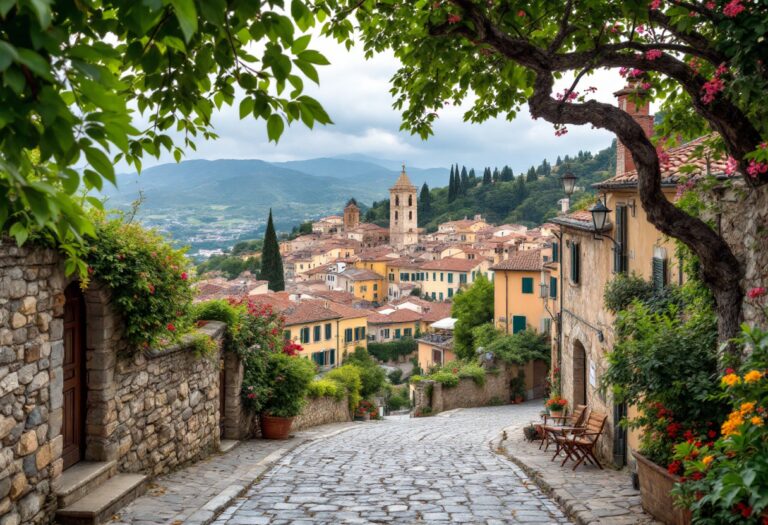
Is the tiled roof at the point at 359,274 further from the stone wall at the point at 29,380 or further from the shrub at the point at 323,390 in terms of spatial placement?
the stone wall at the point at 29,380

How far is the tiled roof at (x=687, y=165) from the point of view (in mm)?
7143

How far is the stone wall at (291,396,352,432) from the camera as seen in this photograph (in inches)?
659

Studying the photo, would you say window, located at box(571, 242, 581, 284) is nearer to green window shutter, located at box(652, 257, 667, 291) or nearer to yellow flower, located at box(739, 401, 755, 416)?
green window shutter, located at box(652, 257, 667, 291)

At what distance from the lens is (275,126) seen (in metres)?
3.18

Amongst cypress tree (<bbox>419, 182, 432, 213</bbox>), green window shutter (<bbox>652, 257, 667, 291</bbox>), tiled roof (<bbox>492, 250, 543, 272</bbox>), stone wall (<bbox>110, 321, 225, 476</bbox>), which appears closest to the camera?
stone wall (<bbox>110, 321, 225, 476</bbox>)

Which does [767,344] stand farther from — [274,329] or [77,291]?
[274,329]

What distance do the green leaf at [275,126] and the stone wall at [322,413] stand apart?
12790 mm

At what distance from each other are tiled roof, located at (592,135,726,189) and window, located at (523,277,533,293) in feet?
86.9

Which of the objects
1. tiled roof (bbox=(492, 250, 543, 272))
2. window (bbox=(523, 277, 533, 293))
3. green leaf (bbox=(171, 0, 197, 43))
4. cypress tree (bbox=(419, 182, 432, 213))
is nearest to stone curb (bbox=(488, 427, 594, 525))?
green leaf (bbox=(171, 0, 197, 43))

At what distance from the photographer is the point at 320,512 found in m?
7.37

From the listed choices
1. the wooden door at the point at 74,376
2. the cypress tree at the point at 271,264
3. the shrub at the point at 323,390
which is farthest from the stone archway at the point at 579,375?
the cypress tree at the point at 271,264

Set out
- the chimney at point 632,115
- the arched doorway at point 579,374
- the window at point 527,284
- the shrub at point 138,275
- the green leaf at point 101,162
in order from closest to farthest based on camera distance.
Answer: the green leaf at point 101,162, the shrub at point 138,275, the chimney at point 632,115, the arched doorway at point 579,374, the window at point 527,284

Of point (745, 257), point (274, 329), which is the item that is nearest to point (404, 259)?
point (274, 329)

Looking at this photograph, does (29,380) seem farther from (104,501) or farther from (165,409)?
(165,409)
